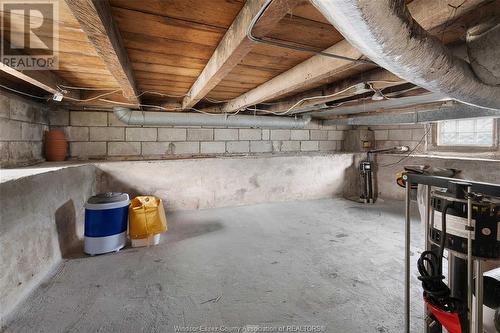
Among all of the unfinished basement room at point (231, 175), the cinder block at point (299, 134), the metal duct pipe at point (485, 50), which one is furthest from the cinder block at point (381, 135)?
the metal duct pipe at point (485, 50)

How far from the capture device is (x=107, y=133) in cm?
367

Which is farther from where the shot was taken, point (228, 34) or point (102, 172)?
point (102, 172)

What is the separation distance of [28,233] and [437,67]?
102 inches

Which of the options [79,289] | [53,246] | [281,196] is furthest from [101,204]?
[281,196]

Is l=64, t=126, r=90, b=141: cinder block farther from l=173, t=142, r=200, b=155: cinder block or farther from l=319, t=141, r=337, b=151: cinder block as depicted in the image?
l=319, t=141, r=337, b=151: cinder block

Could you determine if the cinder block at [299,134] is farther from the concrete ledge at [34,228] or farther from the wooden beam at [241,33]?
the concrete ledge at [34,228]

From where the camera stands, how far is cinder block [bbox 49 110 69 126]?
336 centimetres

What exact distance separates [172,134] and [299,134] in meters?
2.49

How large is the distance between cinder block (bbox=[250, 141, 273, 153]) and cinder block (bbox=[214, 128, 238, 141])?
375 millimetres

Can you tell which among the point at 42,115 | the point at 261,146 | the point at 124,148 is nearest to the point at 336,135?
the point at 261,146

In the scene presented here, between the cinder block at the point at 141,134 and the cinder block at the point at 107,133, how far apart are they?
0.32 ft

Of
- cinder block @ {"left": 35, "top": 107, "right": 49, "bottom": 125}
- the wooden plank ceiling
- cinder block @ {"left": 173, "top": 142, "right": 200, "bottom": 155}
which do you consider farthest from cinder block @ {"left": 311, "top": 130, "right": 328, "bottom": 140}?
cinder block @ {"left": 35, "top": 107, "right": 49, "bottom": 125}

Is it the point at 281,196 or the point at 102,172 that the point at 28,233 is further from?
the point at 281,196

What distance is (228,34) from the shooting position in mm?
1404
